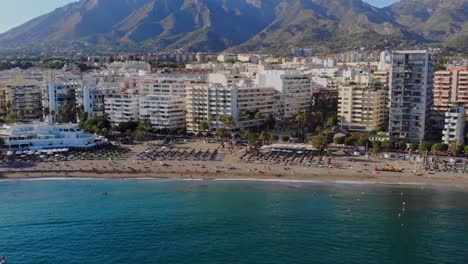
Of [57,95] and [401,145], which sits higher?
[57,95]

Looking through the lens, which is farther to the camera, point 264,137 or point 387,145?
point 264,137

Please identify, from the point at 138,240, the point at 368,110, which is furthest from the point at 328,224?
the point at 368,110

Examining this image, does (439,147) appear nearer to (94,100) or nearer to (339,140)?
(339,140)

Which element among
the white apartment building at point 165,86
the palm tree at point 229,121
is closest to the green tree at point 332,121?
the palm tree at point 229,121

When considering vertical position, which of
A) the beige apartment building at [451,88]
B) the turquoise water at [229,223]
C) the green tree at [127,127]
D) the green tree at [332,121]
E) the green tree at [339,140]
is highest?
the beige apartment building at [451,88]

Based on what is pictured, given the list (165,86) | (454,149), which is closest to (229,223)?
(454,149)

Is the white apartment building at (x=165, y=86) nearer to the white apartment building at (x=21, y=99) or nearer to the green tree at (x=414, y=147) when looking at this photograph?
the white apartment building at (x=21, y=99)

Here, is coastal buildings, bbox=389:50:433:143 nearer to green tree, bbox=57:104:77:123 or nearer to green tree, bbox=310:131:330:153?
green tree, bbox=310:131:330:153
